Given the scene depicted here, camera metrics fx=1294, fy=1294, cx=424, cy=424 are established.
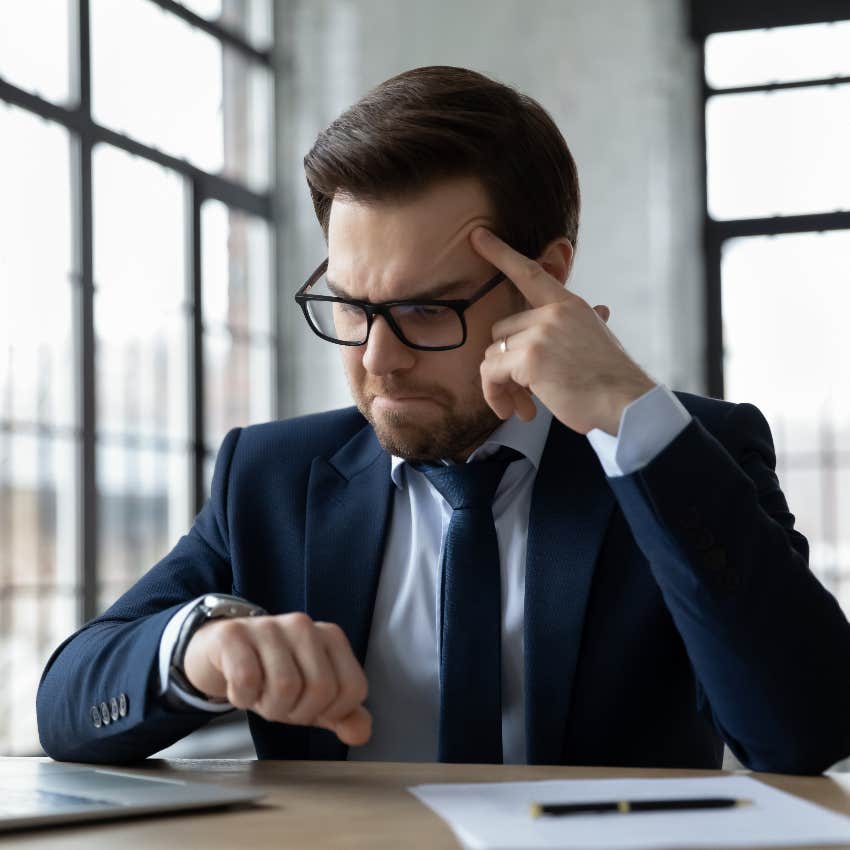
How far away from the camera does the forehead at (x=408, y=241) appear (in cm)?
158

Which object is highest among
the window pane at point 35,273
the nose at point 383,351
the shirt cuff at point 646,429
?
the window pane at point 35,273

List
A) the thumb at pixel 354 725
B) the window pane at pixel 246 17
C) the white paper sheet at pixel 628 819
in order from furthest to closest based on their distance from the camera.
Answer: the window pane at pixel 246 17, the thumb at pixel 354 725, the white paper sheet at pixel 628 819

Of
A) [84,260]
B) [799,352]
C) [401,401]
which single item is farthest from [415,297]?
[799,352]

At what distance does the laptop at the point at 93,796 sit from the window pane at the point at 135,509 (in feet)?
11.6

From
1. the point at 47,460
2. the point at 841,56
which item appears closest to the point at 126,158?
the point at 47,460

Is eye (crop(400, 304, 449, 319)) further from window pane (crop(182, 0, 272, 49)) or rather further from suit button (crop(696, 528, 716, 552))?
window pane (crop(182, 0, 272, 49))

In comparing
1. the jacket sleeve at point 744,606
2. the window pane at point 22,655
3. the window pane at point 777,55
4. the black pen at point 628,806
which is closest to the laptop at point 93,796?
the black pen at point 628,806

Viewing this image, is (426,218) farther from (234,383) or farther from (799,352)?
(799,352)

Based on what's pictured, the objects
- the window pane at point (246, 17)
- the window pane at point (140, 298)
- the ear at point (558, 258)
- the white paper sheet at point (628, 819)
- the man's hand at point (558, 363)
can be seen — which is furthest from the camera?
the window pane at point (246, 17)

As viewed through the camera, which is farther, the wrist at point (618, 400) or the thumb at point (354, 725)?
the wrist at point (618, 400)

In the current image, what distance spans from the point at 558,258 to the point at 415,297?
31cm

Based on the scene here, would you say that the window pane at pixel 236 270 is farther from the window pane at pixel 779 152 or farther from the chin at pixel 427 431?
the chin at pixel 427 431

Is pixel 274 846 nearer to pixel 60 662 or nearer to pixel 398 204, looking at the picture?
pixel 60 662

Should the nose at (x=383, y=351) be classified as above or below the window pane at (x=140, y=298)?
below
